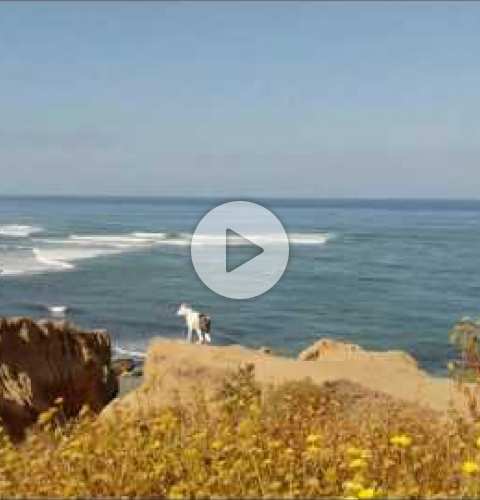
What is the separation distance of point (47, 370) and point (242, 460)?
21.2 feet

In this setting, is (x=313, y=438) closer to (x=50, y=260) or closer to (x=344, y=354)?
(x=344, y=354)

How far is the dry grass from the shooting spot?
14.8ft

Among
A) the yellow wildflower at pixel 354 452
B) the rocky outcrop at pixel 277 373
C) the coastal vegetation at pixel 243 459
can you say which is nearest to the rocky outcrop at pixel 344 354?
the rocky outcrop at pixel 277 373

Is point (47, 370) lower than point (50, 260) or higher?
higher

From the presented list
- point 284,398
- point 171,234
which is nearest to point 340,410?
point 284,398

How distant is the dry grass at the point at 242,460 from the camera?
4.51 m

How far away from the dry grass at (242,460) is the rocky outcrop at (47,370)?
13.3 ft

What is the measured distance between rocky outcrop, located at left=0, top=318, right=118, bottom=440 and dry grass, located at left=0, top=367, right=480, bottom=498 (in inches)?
160

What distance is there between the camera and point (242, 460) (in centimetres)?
467

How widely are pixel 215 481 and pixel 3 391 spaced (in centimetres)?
612

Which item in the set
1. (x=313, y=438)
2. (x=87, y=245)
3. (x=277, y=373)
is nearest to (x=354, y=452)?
(x=313, y=438)
